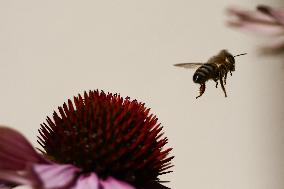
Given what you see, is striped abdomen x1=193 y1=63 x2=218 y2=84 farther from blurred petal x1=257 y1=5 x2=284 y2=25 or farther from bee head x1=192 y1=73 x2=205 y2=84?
blurred petal x1=257 y1=5 x2=284 y2=25

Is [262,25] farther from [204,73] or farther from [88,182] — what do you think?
[88,182]

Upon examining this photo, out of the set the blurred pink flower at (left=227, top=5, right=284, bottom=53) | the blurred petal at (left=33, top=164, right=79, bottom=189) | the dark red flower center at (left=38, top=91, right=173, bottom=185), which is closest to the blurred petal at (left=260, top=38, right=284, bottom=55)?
the blurred pink flower at (left=227, top=5, right=284, bottom=53)

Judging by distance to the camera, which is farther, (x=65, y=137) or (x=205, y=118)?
(x=205, y=118)

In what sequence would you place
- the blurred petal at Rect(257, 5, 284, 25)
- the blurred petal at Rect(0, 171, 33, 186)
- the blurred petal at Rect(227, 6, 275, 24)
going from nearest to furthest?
1. the blurred petal at Rect(0, 171, 33, 186)
2. the blurred petal at Rect(257, 5, 284, 25)
3. the blurred petal at Rect(227, 6, 275, 24)

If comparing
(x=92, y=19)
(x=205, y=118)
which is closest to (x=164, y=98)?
(x=205, y=118)

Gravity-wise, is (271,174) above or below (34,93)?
below

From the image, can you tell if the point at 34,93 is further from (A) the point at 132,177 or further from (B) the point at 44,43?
(A) the point at 132,177

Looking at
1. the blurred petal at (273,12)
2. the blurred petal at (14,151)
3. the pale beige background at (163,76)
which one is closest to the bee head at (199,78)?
the blurred petal at (273,12)

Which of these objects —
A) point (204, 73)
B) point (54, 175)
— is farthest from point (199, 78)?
point (54, 175)
